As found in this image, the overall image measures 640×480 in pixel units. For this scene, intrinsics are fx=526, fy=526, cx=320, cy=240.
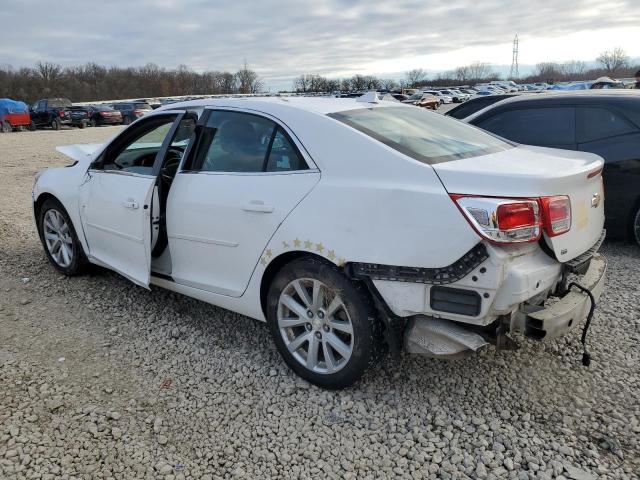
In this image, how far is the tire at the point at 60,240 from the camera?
188 inches

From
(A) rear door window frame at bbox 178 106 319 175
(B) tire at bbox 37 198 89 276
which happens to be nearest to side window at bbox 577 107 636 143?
(A) rear door window frame at bbox 178 106 319 175

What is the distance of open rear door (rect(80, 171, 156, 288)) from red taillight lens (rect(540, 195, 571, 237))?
2.53 meters

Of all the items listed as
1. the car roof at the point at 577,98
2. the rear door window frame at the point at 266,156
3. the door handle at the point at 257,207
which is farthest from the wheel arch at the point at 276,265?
the car roof at the point at 577,98

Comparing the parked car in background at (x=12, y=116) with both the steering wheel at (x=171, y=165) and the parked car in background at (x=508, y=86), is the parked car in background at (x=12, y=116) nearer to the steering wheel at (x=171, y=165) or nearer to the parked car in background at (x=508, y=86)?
the steering wheel at (x=171, y=165)

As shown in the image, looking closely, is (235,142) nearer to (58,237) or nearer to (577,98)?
(58,237)

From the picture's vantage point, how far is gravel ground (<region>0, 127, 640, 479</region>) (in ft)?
8.27

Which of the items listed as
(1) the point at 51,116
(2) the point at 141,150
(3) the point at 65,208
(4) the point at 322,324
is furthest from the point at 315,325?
(1) the point at 51,116

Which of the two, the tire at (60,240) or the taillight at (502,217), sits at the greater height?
the taillight at (502,217)

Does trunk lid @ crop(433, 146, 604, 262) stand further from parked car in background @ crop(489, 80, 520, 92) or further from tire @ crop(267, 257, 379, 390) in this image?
parked car in background @ crop(489, 80, 520, 92)

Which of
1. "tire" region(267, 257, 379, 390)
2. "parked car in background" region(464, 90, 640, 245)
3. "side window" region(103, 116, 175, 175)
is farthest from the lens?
"parked car in background" region(464, 90, 640, 245)

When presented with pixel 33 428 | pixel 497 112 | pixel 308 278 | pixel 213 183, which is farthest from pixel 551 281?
pixel 497 112

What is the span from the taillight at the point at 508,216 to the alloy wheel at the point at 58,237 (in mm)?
3792

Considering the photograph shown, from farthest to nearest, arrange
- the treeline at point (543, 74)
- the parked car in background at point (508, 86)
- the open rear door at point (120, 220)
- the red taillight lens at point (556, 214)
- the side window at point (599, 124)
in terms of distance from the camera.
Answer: the treeline at point (543, 74), the parked car in background at point (508, 86), the side window at point (599, 124), the open rear door at point (120, 220), the red taillight lens at point (556, 214)

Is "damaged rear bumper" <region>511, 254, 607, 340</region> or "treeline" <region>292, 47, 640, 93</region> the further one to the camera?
"treeline" <region>292, 47, 640, 93</region>
